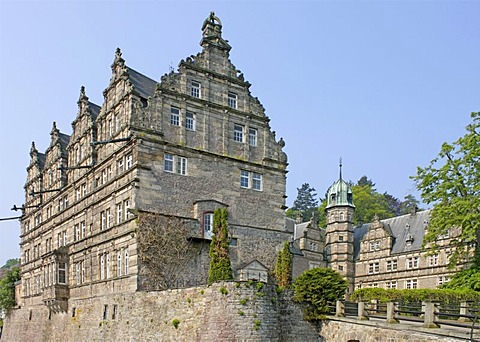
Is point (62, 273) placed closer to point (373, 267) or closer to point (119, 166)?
point (119, 166)

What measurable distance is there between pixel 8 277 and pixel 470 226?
44532 mm

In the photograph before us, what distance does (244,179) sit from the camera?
31766 millimetres

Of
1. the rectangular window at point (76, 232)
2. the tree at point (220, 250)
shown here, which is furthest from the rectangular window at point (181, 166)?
the rectangular window at point (76, 232)

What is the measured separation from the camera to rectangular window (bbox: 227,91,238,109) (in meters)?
32.4

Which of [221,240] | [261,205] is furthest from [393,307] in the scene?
[261,205]

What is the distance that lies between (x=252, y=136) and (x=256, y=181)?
2774mm

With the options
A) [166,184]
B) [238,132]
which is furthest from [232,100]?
[166,184]

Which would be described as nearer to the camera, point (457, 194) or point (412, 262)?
point (457, 194)

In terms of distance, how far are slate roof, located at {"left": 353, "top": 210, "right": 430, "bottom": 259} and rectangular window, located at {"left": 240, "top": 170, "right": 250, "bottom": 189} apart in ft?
98.3

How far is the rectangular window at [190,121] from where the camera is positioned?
30297mm

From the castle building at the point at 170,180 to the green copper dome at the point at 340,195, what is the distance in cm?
2805

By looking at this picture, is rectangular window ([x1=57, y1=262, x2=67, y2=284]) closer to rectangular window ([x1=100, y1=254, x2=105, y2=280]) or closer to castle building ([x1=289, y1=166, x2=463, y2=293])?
rectangular window ([x1=100, y1=254, x2=105, y2=280])

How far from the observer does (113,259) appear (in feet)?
96.5

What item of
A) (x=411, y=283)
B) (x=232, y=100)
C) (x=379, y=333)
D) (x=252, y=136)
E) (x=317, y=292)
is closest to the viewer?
(x=379, y=333)
